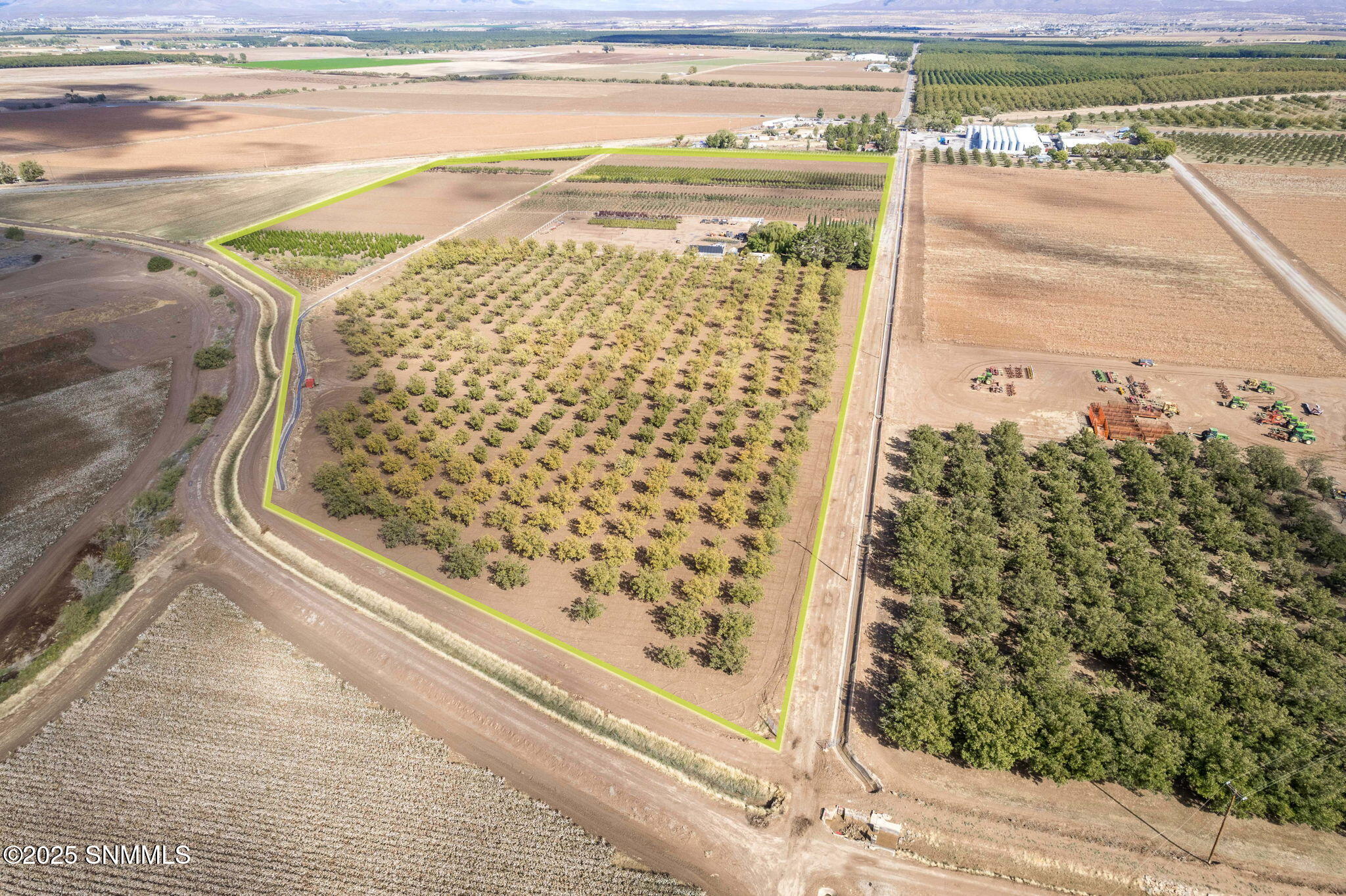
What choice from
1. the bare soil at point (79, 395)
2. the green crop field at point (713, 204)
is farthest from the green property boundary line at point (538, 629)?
the bare soil at point (79, 395)

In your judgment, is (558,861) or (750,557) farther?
(750,557)

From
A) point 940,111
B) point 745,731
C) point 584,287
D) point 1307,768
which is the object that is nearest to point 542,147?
point 584,287

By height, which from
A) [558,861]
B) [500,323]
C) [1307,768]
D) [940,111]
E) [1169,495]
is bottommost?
[558,861]

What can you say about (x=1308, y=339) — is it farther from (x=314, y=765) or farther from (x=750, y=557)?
(x=314, y=765)

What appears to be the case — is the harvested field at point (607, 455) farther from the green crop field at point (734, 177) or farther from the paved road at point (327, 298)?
the green crop field at point (734, 177)

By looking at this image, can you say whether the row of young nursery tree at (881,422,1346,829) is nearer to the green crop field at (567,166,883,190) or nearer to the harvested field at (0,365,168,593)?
the harvested field at (0,365,168,593)

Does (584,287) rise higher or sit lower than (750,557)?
higher

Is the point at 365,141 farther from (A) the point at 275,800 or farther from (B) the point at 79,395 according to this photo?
(A) the point at 275,800

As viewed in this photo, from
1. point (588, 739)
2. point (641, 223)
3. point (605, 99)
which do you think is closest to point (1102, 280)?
point (641, 223)
